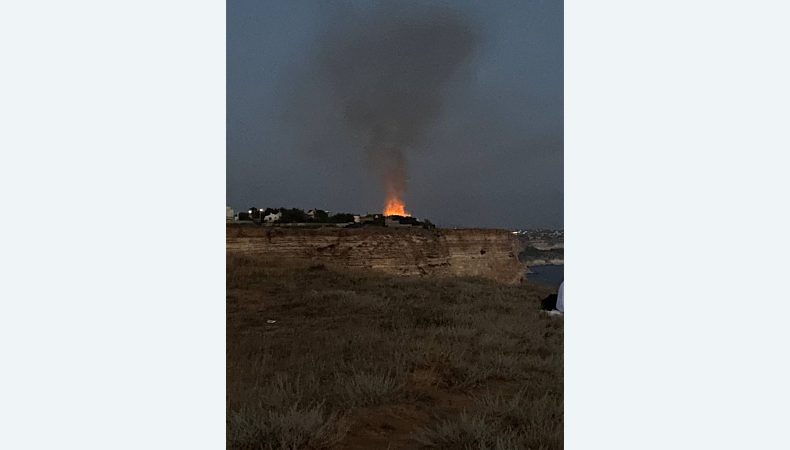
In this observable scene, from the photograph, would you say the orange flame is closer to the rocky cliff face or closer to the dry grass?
the rocky cliff face

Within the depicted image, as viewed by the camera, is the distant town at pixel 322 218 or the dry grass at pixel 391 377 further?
the distant town at pixel 322 218

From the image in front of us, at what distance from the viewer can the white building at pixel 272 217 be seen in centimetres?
263

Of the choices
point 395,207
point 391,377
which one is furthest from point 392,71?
point 391,377

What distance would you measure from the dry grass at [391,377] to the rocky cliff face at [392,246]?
52 cm

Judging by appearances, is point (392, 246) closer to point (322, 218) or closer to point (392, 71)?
point (322, 218)

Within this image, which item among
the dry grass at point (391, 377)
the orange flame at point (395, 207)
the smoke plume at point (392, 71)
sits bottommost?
the dry grass at point (391, 377)

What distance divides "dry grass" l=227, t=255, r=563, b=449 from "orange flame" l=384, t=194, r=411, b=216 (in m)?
0.64

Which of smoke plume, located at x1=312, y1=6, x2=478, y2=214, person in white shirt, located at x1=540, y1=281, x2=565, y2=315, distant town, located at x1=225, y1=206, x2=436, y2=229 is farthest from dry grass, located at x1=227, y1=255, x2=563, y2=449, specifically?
smoke plume, located at x1=312, y1=6, x2=478, y2=214

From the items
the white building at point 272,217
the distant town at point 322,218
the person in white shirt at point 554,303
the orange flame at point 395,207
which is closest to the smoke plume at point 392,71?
the orange flame at point 395,207

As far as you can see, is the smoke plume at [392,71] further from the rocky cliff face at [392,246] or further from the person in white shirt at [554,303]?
the person in white shirt at [554,303]

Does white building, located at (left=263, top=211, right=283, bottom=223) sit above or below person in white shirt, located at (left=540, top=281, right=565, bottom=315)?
above

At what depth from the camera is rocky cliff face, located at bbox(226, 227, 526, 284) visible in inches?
122
